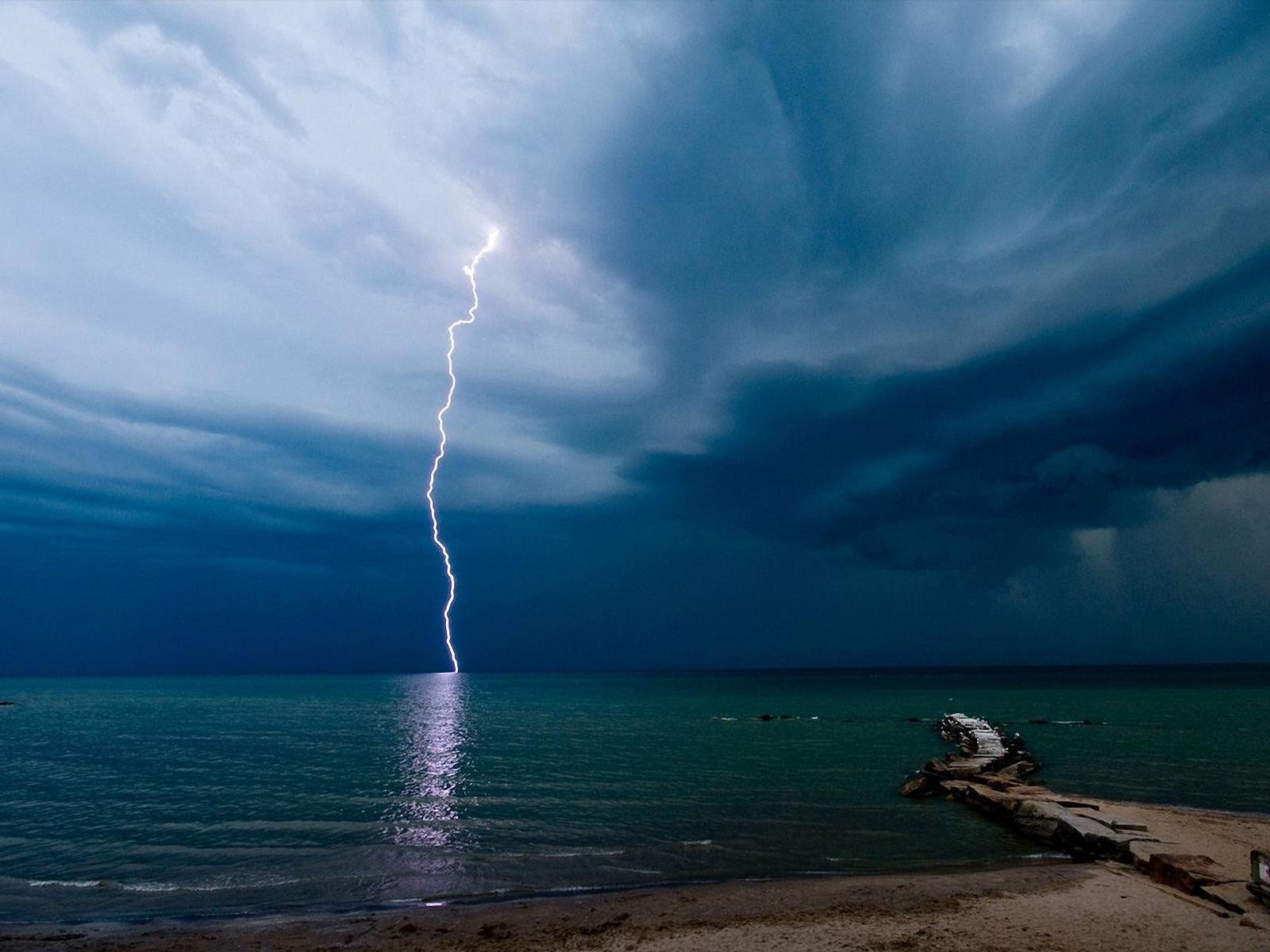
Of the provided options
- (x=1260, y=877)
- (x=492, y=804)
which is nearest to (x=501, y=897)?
(x=492, y=804)

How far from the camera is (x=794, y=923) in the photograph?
56.0 feet

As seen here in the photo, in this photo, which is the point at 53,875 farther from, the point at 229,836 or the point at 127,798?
the point at 127,798

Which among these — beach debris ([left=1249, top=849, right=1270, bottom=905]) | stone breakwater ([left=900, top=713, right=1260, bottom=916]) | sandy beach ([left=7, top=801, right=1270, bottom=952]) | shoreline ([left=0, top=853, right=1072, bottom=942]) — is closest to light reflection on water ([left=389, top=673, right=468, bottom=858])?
shoreline ([left=0, top=853, right=1072, bottom=942])

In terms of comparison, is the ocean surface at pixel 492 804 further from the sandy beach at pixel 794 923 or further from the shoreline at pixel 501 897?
the sandy beach at pixel 794 923

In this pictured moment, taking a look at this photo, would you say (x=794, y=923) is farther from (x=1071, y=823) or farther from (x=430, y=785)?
(x=430, y=785)

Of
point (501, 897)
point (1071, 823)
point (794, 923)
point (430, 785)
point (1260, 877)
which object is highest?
point (1260, 877)

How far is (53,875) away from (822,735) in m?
56.5

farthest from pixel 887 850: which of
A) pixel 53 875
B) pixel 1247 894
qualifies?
pixel 53 875

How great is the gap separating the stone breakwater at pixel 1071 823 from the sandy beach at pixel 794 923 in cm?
43

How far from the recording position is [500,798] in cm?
3488

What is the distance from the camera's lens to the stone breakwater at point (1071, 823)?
1794 centimetres

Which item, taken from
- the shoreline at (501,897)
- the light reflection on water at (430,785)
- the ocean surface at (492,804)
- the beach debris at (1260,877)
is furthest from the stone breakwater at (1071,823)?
the light reflection on water at (430,785)

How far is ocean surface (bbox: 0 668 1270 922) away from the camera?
22.1 metres

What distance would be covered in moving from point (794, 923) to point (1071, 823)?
1393 cm
